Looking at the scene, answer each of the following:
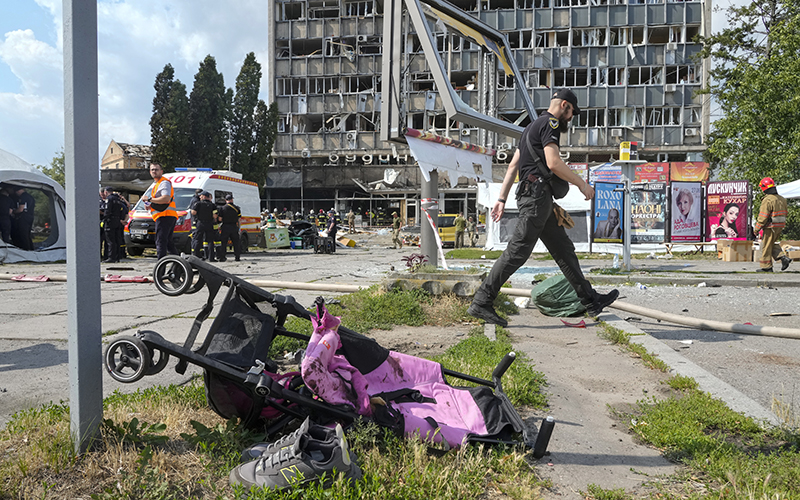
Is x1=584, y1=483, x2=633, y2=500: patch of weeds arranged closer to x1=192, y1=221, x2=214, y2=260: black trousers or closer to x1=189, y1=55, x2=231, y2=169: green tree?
x1=192, y1=221, x2=214, y2=260: black trousers

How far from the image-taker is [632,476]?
7.62 feet

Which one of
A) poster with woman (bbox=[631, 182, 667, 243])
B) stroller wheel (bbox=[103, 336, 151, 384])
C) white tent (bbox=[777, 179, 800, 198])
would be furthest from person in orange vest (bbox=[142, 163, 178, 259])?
white tent (bbox=[777, 179, 800, 198])

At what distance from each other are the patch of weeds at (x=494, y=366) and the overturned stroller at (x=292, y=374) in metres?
0.38

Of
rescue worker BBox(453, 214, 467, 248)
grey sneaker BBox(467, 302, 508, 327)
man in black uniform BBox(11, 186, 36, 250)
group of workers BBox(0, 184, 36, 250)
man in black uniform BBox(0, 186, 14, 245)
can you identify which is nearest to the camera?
grey sneaker BBox(467, 302, 508, 327)

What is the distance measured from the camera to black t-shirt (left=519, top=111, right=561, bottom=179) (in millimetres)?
4883

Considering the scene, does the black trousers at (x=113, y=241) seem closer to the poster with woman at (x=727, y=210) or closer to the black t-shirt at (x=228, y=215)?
the black t-shirt at (x=228, y=215)

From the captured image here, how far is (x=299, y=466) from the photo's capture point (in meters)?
1.95

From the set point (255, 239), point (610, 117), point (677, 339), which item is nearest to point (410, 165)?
point (610, 117)

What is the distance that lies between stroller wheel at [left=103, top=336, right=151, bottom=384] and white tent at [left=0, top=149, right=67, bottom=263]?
43.6 ft

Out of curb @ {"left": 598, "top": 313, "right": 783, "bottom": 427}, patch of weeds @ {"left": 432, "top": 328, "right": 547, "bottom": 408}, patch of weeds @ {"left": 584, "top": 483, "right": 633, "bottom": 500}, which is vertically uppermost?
patch of weeds @ {"left": 432, "top": 328, "right": 547, "bottom": 408}

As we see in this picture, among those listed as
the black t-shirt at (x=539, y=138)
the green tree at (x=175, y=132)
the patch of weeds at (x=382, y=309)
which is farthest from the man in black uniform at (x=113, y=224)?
the green tree at (x=175, y=132)

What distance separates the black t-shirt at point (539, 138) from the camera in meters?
4.88

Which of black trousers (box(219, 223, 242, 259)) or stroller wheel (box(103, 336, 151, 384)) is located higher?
black trousers (box(219, 223, 242, 259))

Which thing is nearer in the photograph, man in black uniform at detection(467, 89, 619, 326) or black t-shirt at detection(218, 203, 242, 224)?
man in black uniform at detection(467, 89, 619, 326)
